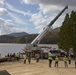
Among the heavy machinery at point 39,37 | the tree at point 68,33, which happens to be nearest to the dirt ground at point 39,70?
the tree at point 68,33

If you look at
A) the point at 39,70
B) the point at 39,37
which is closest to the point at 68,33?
the point at 39,37

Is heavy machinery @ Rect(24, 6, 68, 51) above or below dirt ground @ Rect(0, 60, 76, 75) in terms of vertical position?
above

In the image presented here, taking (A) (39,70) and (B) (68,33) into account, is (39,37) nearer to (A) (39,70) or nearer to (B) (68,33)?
(B) (68,33)

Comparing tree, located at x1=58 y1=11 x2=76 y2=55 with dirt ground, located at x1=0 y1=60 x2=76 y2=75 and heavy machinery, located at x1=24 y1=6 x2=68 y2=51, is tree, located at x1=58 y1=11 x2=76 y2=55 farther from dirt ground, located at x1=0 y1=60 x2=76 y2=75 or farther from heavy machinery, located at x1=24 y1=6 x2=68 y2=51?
dirt ground, located at x1=0 y1=60 x2=76 y2=75

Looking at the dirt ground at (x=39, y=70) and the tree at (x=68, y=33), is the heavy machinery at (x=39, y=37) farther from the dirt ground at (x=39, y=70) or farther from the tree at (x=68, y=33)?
the dirt ground at (x=39, y=70)

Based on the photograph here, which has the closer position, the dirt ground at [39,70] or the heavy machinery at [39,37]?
the dirt ground at [39,70]

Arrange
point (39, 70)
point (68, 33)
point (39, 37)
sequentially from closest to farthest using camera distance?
point (39, 70) → point (68, 33) → point (39, 37)

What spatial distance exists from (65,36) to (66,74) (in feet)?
93.8

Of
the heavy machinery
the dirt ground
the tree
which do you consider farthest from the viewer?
the heavy machinery

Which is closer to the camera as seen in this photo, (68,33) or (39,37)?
(68,33)

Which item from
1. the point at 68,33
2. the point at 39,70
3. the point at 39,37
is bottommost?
the point at 39,70

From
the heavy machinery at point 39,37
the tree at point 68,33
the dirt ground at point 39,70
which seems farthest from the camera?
the heavy machinery at point 39,37

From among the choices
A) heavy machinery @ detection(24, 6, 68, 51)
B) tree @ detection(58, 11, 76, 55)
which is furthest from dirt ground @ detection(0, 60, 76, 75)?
heavy machinery @ detection(24, 6, 68, 51)

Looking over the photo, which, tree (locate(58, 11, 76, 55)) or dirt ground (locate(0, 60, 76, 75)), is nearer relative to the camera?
dirt ground (locate(0, 60, 76, 75))
